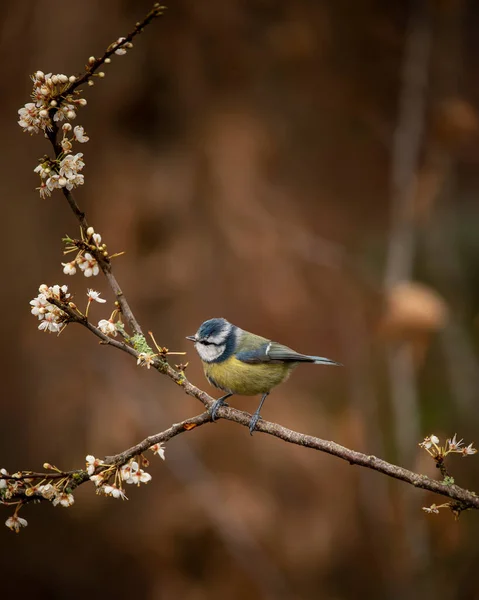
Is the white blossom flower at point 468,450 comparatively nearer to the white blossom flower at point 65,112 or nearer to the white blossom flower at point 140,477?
the white blossom flower at point 140,477

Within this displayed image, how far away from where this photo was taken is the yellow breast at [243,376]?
2295 mm

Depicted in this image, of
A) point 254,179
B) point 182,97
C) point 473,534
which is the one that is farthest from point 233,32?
point 473,534

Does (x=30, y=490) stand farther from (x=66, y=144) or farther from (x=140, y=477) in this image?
(x=66, y=144)

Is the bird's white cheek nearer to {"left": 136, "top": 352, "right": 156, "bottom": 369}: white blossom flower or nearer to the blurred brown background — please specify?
{"left": 136, "top": 352, "right": 156, "bottom": 369}: white blossom flower

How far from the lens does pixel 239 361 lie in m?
2.38

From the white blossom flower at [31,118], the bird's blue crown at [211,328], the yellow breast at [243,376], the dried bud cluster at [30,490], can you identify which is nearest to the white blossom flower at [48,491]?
the dried bud cluster at [30,490]

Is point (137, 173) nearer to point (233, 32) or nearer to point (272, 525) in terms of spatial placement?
point (233, 32)

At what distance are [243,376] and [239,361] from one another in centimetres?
8

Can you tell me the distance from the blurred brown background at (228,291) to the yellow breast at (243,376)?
1.52 meters

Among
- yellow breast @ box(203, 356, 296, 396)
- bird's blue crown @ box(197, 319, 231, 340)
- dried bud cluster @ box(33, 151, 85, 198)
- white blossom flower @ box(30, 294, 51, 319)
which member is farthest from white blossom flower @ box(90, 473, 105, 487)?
bird's blue crown @ box(197, 319, 231, 340)

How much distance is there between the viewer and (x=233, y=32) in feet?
14.1

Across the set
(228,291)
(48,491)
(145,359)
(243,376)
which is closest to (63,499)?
(48,491)

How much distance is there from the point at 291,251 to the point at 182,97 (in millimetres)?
1346

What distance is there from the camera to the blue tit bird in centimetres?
231
